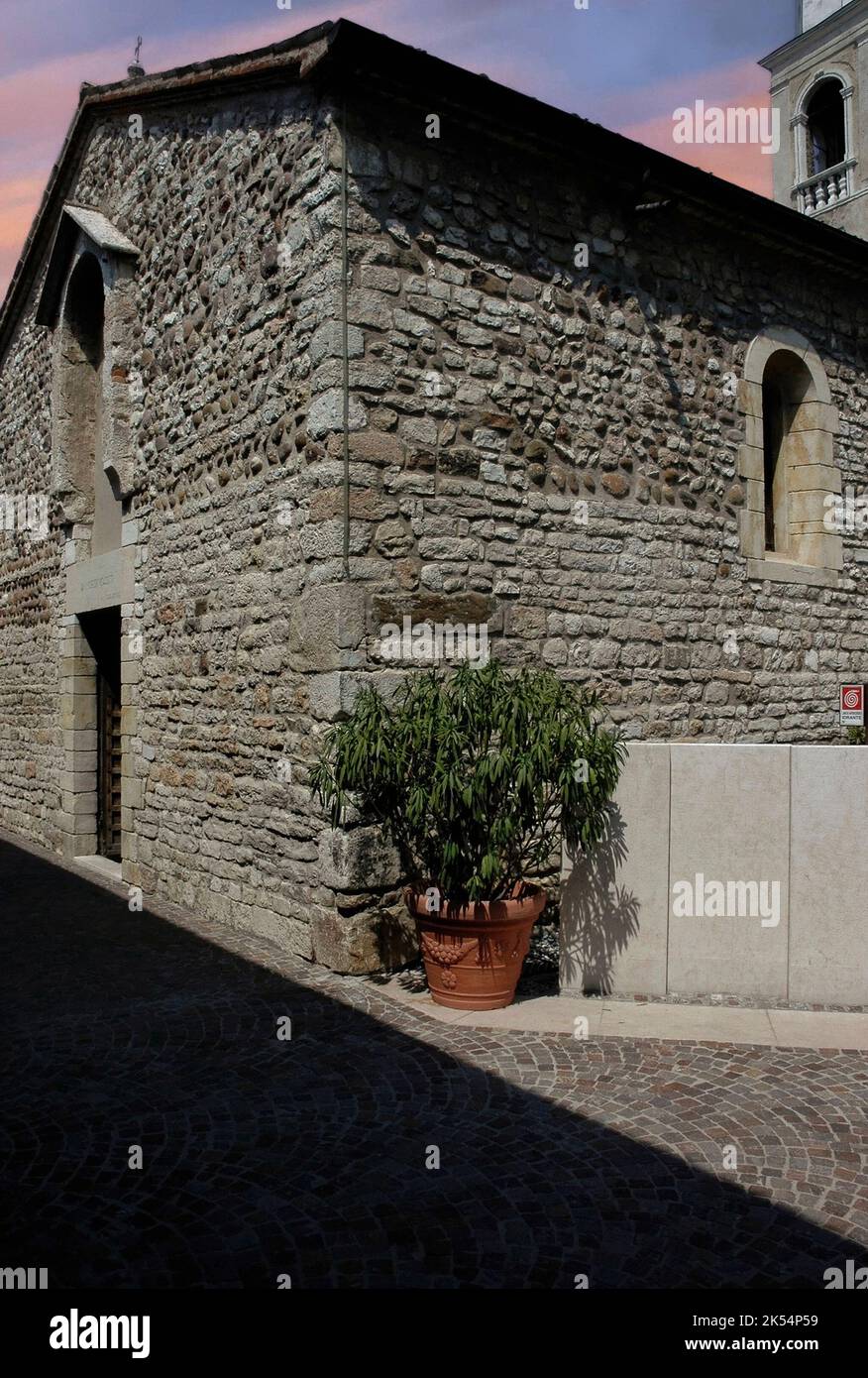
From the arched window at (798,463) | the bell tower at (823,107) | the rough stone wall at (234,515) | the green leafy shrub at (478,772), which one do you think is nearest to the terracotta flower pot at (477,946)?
the green leafy shrub at (478,772)

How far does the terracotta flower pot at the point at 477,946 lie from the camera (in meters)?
5.25

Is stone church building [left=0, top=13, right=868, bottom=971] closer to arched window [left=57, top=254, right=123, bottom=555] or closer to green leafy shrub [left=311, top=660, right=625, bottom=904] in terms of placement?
arched window [left=57, top=254, right=123, bottom=555]

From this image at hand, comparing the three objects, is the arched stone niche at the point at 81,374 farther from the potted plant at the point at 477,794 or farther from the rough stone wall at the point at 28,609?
the potted plant at the point at 477,794

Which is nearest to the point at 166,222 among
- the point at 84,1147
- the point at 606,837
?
the point at 606,837

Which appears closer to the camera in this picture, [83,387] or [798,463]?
[798,463]

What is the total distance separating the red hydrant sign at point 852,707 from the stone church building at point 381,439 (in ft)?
0.71

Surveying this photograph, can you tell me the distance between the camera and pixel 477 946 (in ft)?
17.4

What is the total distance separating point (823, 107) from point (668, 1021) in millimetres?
20008

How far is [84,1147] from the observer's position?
3727 mm

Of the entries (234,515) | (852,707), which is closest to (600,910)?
(234,515)

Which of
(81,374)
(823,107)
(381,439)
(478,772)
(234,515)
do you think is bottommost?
(478,772)

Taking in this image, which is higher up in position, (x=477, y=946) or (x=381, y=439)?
(x=381, y=439)

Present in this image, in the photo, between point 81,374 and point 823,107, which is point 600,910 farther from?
point 823,107
